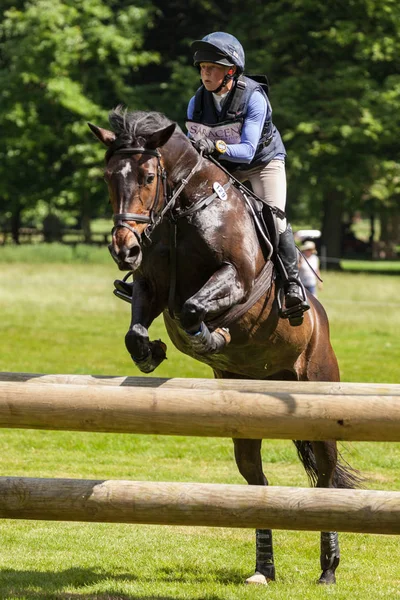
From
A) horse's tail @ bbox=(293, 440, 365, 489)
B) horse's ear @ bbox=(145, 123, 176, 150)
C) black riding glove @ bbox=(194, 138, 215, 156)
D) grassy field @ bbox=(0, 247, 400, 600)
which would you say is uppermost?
horse's ear @ bbox=(145, 123, 176, 150)

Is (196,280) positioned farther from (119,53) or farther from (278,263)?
(119,53)

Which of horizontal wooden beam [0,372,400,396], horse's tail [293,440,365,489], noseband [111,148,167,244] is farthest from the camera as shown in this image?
horse's tail [293,440,365,489]

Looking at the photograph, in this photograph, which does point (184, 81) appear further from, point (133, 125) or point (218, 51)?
point (133, 125)

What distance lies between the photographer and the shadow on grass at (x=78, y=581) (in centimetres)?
599

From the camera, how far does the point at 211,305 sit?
5996 mm

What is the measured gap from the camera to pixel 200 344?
6.02m

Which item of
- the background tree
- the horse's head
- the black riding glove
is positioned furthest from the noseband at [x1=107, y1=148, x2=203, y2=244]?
the background tree

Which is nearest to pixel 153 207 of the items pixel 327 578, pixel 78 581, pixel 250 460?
pixel 250 460

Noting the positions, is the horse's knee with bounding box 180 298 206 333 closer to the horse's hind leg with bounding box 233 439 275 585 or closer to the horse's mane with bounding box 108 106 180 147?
the horse's mane with bounding box 108 106 180 147

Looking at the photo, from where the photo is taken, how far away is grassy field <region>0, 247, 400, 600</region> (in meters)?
6.38

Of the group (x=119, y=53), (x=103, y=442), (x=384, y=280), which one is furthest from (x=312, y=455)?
(x=119, y=53)

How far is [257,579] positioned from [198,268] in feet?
6.98

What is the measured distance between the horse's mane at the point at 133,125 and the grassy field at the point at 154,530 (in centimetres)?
276

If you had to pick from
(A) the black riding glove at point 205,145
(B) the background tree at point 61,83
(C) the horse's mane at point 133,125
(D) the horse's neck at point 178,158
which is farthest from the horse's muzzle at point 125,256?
(B) the background tree at point 61,83
